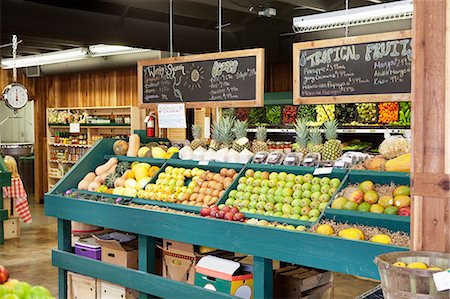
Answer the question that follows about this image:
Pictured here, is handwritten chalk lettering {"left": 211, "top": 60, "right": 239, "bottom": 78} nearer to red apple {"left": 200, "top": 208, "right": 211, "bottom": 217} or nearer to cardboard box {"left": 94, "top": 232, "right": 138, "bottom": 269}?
red apple {"left": 200, "top": 208, "right": 211, "bottom": 217}

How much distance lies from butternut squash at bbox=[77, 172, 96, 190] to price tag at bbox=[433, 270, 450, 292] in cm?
408

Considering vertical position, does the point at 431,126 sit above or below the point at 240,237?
above

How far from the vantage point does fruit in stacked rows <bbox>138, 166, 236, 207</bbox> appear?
4774mm

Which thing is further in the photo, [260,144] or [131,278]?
[260,144]

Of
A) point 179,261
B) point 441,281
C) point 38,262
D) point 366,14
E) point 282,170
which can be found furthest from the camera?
point 38,262

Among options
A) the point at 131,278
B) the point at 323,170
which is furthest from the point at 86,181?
the point at 323,170

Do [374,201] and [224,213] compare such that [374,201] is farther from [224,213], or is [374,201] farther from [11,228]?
[11,228]

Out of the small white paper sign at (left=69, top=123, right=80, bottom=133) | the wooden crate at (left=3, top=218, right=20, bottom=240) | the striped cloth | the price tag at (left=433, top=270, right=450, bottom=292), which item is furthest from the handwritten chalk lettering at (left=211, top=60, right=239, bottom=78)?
the small white paper sign at (left=69, top=123, right=80, bottom=133)

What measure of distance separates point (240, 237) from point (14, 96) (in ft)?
23.8

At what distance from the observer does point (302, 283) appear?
4.29 metres

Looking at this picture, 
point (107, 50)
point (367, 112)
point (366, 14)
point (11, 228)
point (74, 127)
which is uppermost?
point (107, 50)

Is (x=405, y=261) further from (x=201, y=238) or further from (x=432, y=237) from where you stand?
(x=201, y=238)

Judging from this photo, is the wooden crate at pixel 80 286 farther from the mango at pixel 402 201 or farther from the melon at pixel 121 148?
the mango at pixel 402 201

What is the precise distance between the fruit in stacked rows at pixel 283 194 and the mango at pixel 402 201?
0.50 m
